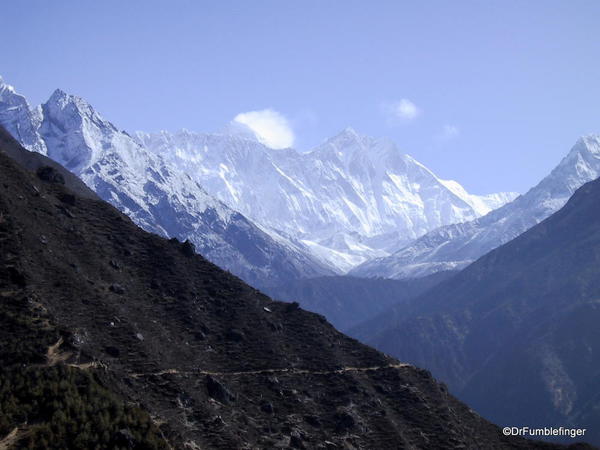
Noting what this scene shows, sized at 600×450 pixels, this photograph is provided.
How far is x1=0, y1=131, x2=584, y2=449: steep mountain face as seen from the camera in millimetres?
95938

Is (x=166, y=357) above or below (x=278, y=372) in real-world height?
above

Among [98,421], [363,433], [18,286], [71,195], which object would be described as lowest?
[363,433]

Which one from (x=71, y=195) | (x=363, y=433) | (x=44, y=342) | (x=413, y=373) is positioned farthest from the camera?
(x=71, y=195)

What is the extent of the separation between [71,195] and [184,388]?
60.2 meters

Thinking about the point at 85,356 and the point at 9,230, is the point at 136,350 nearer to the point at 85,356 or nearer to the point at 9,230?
the point at 85,356

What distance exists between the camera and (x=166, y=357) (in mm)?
118188

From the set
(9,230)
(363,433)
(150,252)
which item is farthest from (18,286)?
A: (363,433)

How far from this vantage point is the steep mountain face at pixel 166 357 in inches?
3777

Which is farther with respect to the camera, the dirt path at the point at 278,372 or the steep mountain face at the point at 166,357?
the dirt path at the point at 278,372

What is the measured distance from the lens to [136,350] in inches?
4545

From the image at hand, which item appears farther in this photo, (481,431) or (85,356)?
(481,431)

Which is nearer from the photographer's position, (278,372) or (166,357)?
(166,357)

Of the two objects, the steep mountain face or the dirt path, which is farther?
the dirt path

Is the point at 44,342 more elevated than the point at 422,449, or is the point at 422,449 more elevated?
the point at 44,342
